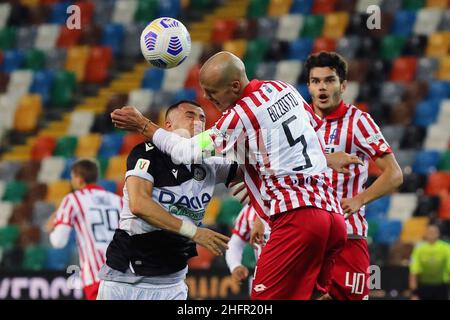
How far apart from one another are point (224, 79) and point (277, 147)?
54 cm

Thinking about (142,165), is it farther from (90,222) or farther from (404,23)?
(404,23)

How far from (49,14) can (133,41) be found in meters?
2.05

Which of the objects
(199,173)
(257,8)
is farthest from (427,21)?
(199,173)

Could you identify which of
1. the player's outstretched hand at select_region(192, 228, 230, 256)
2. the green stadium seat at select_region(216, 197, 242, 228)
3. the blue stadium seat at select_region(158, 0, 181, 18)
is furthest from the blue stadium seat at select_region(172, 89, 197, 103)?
the player's outstretched hand at select_region(192, 228, 230, 256)

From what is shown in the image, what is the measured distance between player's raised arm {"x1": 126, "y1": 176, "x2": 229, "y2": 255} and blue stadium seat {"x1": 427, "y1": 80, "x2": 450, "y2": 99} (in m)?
9.74

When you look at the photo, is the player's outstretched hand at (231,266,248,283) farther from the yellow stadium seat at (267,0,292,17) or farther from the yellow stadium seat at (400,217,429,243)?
the yellow stadium seat at (267,0,292,17)

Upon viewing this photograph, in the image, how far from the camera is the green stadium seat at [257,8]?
59.1 ft

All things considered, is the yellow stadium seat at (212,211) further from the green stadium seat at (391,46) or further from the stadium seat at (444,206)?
the green stadium seat at (391,46)

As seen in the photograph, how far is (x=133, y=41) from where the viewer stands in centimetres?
1808

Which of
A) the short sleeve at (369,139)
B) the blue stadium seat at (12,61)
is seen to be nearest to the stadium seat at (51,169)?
the blue stadium seat at (12,61)

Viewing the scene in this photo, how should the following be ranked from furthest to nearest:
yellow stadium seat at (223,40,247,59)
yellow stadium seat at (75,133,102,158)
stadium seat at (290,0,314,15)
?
stadium seat at (290,0,314,15) → yellow stadium seat at (223,40,247,59) → yellow stadium seat at (75,133,102,158)

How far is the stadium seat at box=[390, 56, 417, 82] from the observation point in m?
15.8
